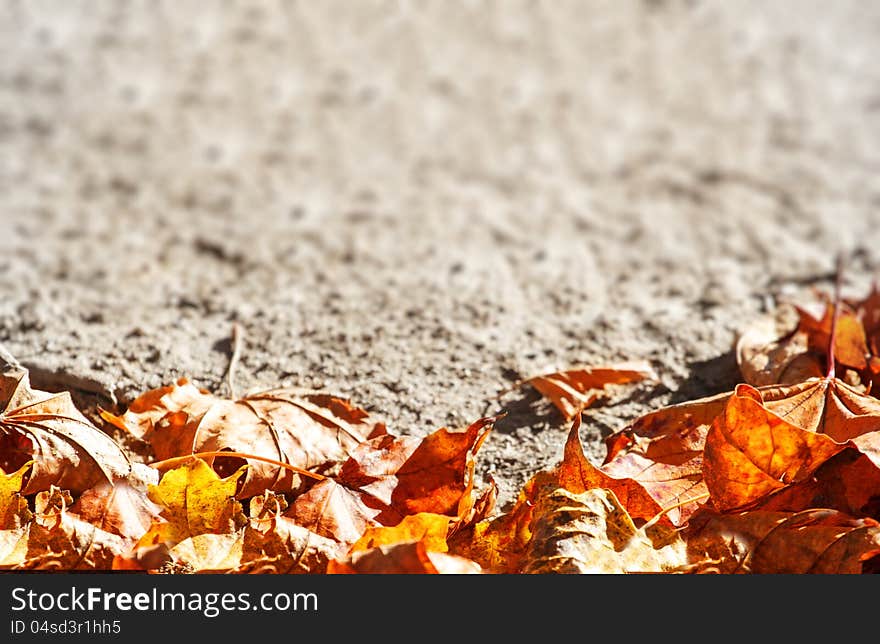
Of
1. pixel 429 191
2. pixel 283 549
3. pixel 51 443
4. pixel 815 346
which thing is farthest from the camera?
pixel 429 191

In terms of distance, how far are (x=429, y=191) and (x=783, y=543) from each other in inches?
66.4

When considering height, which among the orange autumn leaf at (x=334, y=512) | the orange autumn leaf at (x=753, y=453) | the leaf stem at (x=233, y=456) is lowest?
the orange autumn leaf at (x=334, y=512)

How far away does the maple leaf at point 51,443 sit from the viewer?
1356 millimetres

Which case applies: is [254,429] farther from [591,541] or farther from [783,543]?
[783,543]

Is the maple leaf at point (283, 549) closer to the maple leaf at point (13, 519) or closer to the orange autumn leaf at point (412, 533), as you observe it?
the orange autumn leaf at point (412, 533)

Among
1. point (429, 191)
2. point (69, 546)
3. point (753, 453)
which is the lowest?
point (69, 546)

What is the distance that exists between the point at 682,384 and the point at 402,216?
3.49 feet

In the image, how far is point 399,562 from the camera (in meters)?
1.15

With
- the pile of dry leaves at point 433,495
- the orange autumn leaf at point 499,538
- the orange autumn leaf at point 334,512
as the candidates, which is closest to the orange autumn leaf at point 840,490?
the pile of dry leaves at point 433,495

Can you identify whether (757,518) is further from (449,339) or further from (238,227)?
(238,227)

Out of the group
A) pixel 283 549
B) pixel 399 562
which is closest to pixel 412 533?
pixel 399 562

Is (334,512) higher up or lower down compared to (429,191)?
lower down

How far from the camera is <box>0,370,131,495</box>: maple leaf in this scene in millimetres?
1356

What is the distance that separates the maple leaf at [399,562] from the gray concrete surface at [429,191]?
1.21 ft
